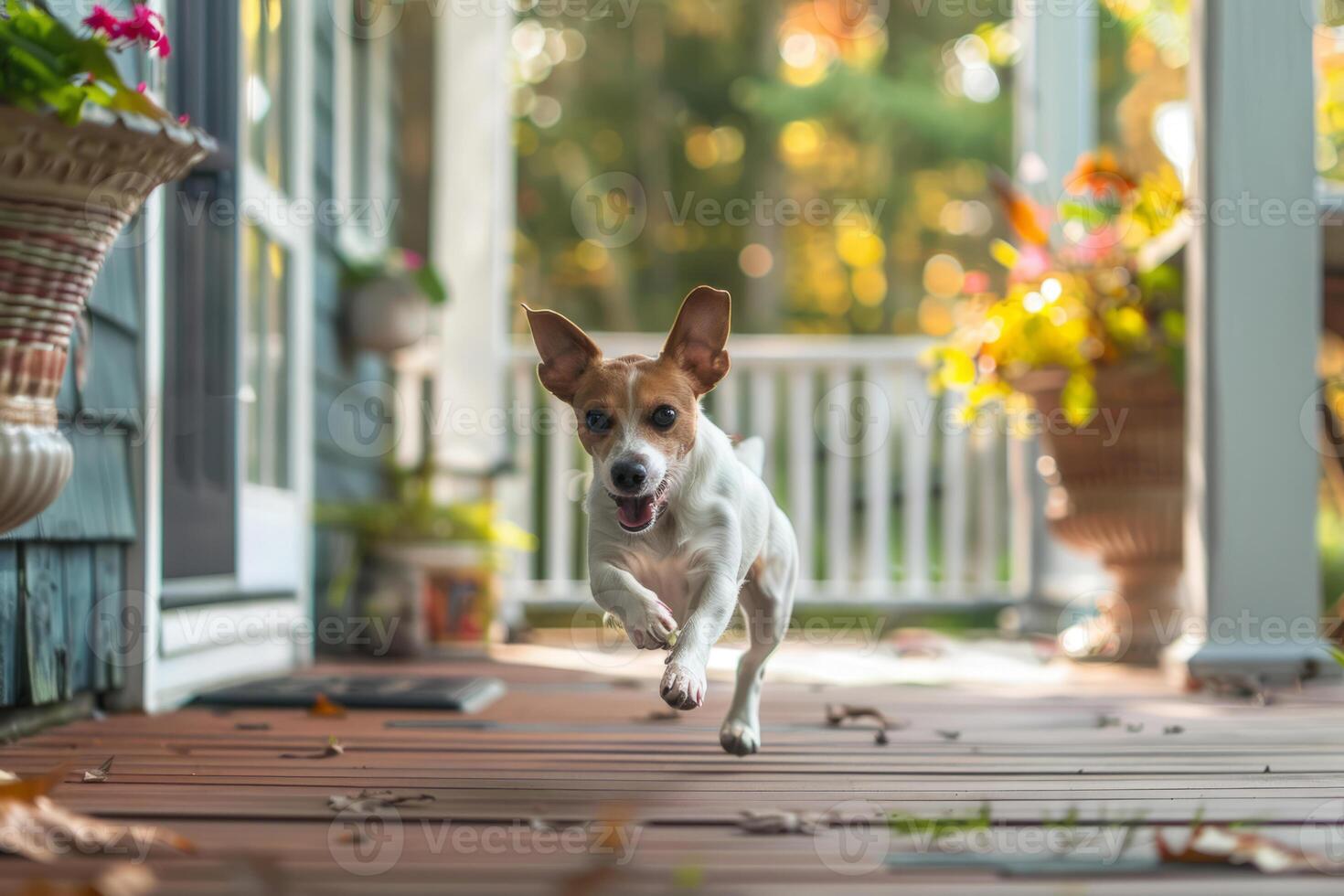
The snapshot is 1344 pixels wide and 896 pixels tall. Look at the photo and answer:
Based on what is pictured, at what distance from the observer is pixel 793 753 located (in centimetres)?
239

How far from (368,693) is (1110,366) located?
7.77 ft

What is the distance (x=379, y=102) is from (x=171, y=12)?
271 cm

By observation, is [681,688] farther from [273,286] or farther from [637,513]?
[273,286]

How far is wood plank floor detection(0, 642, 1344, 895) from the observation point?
145 centimetres

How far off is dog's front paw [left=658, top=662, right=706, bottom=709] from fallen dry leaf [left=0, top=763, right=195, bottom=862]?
658mm

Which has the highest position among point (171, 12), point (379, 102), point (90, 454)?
point (379, 102)

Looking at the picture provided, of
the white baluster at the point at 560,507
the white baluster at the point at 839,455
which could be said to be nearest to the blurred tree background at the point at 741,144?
the white baluster at the point at 839,455

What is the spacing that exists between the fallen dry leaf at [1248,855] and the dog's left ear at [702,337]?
102cm

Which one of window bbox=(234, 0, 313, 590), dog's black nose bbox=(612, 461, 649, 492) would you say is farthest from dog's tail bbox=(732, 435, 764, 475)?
window bbox=(234, 0, 313, 590)

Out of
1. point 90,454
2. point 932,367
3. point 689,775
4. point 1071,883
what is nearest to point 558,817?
point 689,775

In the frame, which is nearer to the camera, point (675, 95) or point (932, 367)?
point (932, 367)

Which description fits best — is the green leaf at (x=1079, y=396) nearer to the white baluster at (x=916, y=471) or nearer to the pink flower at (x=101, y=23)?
the white baluster at (x=916, y=471)

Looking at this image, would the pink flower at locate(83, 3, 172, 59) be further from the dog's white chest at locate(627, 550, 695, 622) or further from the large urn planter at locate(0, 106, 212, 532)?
the dog's white chest at locate(627, 550, 695, 622)

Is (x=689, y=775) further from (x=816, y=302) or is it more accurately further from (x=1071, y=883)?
(x=816, y=302)
